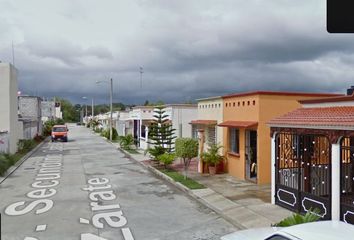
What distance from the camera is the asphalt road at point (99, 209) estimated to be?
29.6 ft

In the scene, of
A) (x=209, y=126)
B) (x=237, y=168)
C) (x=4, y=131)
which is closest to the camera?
(x=237, y=168)

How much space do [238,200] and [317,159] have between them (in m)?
2.75

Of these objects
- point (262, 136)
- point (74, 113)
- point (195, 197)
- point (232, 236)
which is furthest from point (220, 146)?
point (74, 113)

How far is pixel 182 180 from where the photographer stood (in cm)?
1602

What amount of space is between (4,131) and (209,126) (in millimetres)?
14202

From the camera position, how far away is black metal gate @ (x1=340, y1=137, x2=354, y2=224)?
8633mm

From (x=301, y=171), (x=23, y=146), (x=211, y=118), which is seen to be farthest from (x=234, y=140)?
(x=23, y=146)

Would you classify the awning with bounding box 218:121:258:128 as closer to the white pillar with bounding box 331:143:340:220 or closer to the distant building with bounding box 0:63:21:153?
the white pillar with bounding box 331:143:340:220

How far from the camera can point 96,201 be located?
12.5m

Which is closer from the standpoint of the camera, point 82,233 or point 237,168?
point 82,233

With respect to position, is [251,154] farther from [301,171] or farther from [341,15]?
[341,15]

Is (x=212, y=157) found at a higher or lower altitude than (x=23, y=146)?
higher

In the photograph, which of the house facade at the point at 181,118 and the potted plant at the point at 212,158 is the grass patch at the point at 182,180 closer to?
the potted plant at the point at 212,158

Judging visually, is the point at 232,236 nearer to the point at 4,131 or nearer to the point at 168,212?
the point at 168,212
